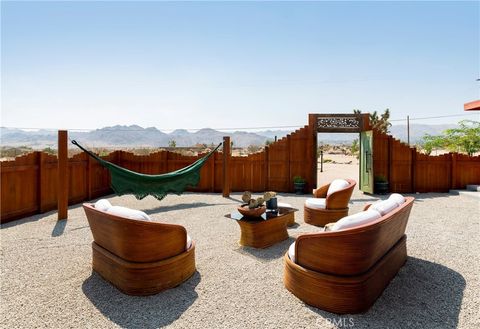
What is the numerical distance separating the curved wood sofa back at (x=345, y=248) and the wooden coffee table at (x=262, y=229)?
55.4 inches

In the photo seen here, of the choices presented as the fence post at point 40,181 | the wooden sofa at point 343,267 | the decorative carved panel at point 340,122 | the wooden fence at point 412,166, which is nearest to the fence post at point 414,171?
the wooden fence at point 412,166

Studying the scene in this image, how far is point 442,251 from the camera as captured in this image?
3922 millimetres

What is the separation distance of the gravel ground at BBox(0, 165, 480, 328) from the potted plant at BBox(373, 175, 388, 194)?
12.5 feet

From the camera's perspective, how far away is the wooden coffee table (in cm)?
404

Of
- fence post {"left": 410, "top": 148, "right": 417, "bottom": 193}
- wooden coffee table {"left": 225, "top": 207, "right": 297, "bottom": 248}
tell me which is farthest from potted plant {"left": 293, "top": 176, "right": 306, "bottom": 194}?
wooden coffee table {"left": 225, "top": 207, "right": 297, "bottom": 248}

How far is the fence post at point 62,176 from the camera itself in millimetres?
5543

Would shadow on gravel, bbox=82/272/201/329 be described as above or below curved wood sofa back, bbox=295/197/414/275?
below

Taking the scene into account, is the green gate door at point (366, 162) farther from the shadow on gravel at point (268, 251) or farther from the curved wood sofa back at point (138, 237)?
the curved wood sofa back at point (138, 237)

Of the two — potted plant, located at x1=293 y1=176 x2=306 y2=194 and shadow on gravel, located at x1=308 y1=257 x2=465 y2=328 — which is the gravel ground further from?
potted plant, located at x1=293 y1=176 x2=306 y2=194

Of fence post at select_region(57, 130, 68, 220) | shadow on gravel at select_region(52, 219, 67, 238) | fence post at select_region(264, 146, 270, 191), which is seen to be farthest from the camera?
fence post at select_region(264, 146, 270, 191)

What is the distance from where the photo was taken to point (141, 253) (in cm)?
269

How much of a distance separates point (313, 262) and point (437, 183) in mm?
8538

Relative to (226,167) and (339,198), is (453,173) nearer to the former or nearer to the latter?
(339,198)

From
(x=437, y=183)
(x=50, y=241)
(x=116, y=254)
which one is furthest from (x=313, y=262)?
(x=437, y=183)
